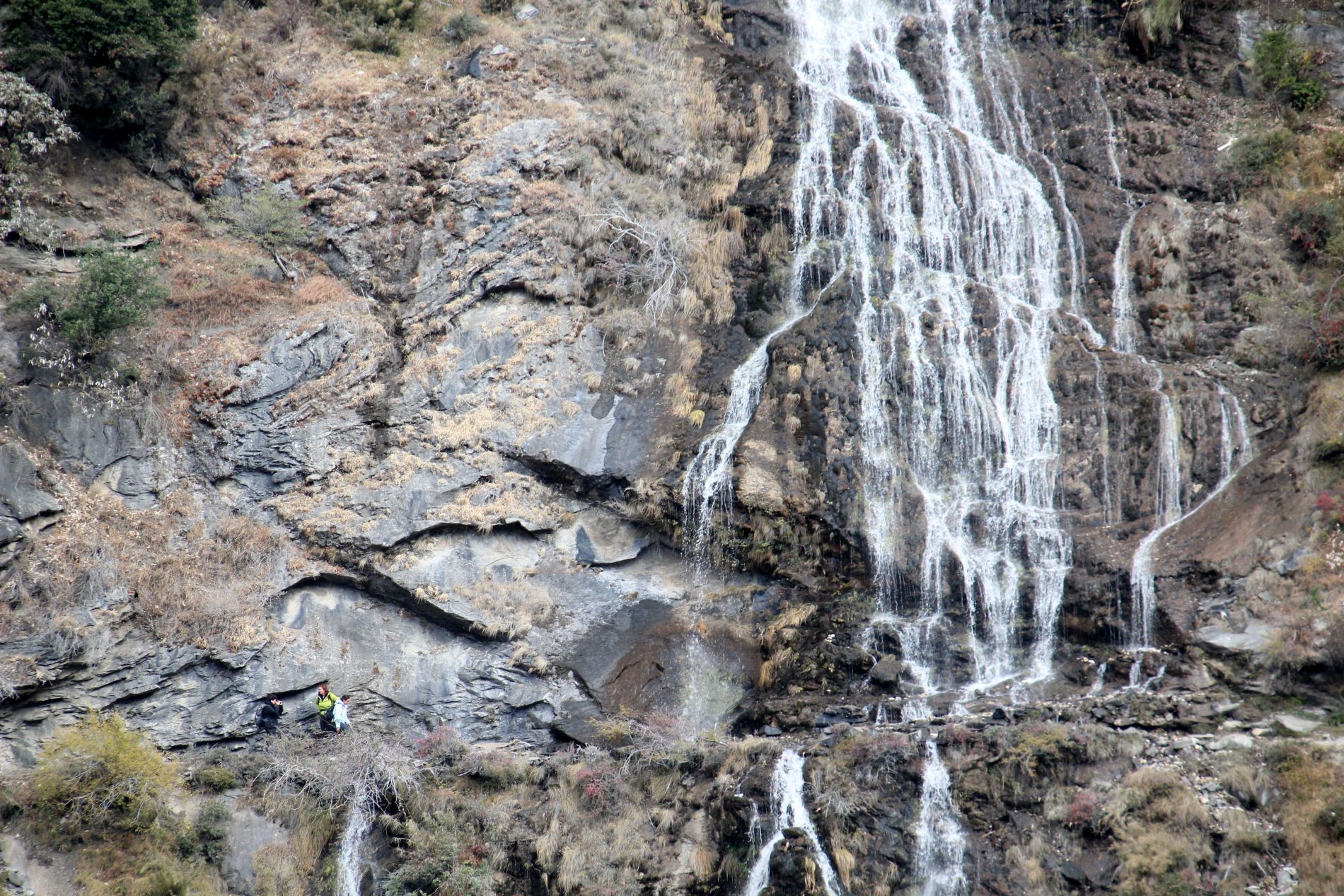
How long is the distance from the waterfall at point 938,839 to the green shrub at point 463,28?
21.1 metres

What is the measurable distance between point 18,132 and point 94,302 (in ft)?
16.3

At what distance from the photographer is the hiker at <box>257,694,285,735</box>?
17.4 metres

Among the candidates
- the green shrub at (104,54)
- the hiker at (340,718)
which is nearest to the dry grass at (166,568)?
the hiker at (340,718)

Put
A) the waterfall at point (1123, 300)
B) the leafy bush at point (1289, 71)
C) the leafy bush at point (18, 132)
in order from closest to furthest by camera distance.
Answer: the leafy bush at point (18, 132) → the waterfall at point (1123, 300) → the leafy bush at point (1289, 71)

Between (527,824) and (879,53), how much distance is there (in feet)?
70.6

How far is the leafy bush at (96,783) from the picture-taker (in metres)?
14.8

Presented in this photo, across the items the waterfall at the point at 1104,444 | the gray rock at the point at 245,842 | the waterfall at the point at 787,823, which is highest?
the waterfall at the point at 1104,444

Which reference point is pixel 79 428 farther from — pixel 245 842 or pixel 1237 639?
pixel 1237 639

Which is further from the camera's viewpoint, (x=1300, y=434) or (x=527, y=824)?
(x=1300, y=434)

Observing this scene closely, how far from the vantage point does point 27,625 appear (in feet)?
52.9

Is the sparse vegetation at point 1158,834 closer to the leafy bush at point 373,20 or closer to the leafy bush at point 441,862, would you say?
the leafy bush at point 441,862

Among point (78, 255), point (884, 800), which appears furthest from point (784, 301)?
point (78, 255)

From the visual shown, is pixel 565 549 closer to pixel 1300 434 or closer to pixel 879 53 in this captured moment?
pixel 1300 434

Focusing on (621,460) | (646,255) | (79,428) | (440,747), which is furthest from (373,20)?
(440,747)
